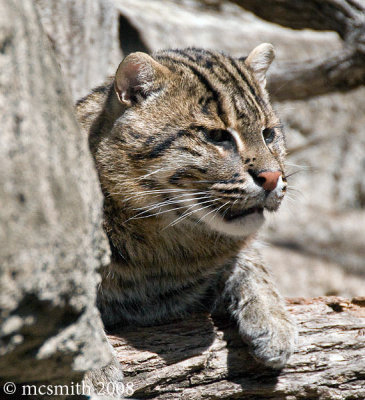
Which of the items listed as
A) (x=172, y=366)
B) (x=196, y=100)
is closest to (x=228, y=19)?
(x=196, y=100)

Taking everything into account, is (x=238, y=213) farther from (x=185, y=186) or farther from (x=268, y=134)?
(x=268, y=134)

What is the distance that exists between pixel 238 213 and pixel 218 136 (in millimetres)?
542

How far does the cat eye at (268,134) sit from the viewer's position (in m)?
4.29

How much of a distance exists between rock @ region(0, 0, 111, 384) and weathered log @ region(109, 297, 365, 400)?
1.35 m

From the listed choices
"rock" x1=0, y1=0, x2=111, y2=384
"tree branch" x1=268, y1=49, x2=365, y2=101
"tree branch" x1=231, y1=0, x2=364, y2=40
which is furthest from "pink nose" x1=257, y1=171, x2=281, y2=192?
"tree branch" x1=231, y1=0, x2=364, y2=40

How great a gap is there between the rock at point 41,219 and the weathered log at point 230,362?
53.1 inches

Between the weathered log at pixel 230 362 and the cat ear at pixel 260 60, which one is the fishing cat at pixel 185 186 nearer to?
the weathered log at pixel 230 362

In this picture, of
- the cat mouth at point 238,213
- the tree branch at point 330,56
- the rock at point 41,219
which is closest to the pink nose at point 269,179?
the cat mouth at point 238,213

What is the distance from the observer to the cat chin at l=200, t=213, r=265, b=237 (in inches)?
158

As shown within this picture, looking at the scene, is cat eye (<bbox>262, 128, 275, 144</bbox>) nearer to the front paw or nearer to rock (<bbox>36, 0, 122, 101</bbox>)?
the front paw

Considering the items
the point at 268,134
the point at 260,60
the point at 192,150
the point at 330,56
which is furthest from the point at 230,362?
the point at 330,56

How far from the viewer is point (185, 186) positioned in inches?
156

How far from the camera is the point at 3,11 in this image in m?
2.12

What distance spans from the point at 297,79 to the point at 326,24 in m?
0.67
